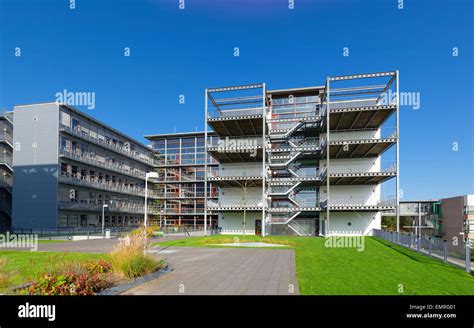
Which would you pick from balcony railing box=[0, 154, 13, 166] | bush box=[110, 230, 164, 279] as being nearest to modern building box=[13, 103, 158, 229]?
balcony railing box=[0, 154, 13, 166]

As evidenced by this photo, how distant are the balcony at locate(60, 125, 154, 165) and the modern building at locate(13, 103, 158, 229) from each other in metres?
0.14

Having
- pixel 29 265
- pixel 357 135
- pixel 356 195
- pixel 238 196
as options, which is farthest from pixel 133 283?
pixel 357 135

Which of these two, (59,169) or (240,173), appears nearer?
(59,169)

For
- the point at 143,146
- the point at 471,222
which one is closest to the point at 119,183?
the point at 143,146

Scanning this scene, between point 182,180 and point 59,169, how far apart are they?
82.2ft

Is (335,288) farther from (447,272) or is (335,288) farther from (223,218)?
(223,218)

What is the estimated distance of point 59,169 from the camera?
36906mm

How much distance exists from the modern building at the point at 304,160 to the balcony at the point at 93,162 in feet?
62.0

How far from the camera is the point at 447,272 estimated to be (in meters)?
10.4

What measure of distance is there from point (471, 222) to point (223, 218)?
42569 mm

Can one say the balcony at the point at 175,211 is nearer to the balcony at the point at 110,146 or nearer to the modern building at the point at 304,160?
the balcony at the point at 110,146

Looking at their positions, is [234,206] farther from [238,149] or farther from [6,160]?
[6,160]

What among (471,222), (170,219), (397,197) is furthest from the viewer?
(170,219)

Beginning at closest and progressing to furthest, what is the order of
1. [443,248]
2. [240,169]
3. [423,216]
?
[443,248] < [240,169] < [423,216]
